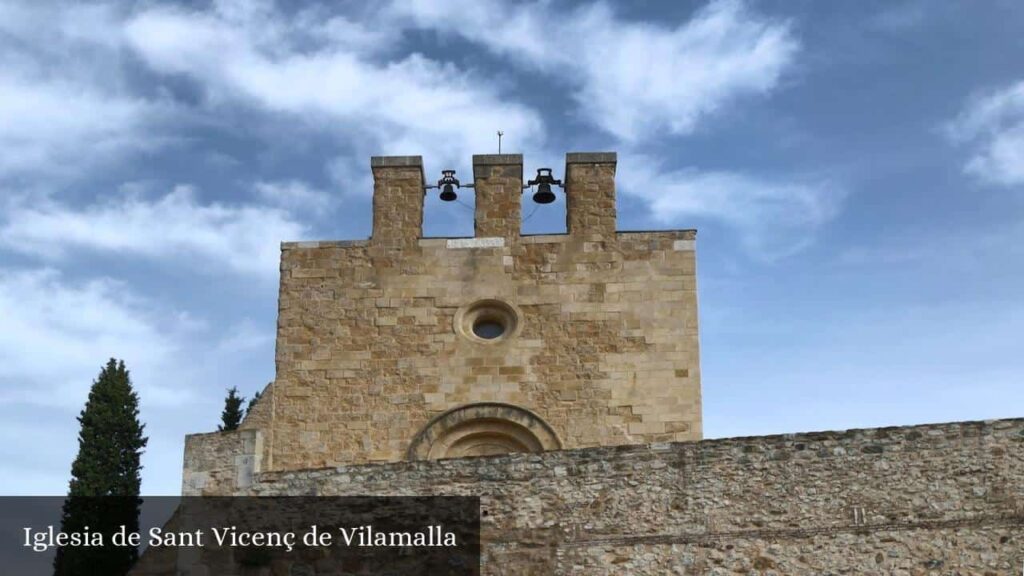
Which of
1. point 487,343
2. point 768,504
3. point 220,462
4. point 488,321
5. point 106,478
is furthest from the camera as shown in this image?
point 106,478

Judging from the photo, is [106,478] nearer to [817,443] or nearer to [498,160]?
[498,160]

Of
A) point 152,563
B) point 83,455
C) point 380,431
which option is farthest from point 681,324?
point 83,455

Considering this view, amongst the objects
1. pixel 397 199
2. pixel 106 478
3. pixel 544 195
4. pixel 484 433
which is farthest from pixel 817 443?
pixel 106 478

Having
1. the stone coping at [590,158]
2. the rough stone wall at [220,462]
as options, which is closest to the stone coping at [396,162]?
the stone coping at [590,158]

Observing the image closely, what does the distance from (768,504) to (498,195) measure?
7.30m

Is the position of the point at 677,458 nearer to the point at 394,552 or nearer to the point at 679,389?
the point at 394,552

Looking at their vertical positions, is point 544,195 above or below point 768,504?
above

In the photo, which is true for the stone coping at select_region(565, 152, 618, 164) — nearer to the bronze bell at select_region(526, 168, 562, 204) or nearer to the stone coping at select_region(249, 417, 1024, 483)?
the bronze bell at select_region(526, 168, 562, 204)

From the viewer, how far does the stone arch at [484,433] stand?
16.8m

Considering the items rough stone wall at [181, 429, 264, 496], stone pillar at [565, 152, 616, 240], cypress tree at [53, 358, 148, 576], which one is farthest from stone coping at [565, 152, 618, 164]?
cypress tree at [53, 358, 148, 576]

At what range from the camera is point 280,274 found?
1789 centimetres

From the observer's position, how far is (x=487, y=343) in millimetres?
17297

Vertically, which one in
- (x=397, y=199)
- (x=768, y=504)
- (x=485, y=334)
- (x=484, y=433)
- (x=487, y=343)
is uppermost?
(x=397, y=199)

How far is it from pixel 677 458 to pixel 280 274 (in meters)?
7.37
